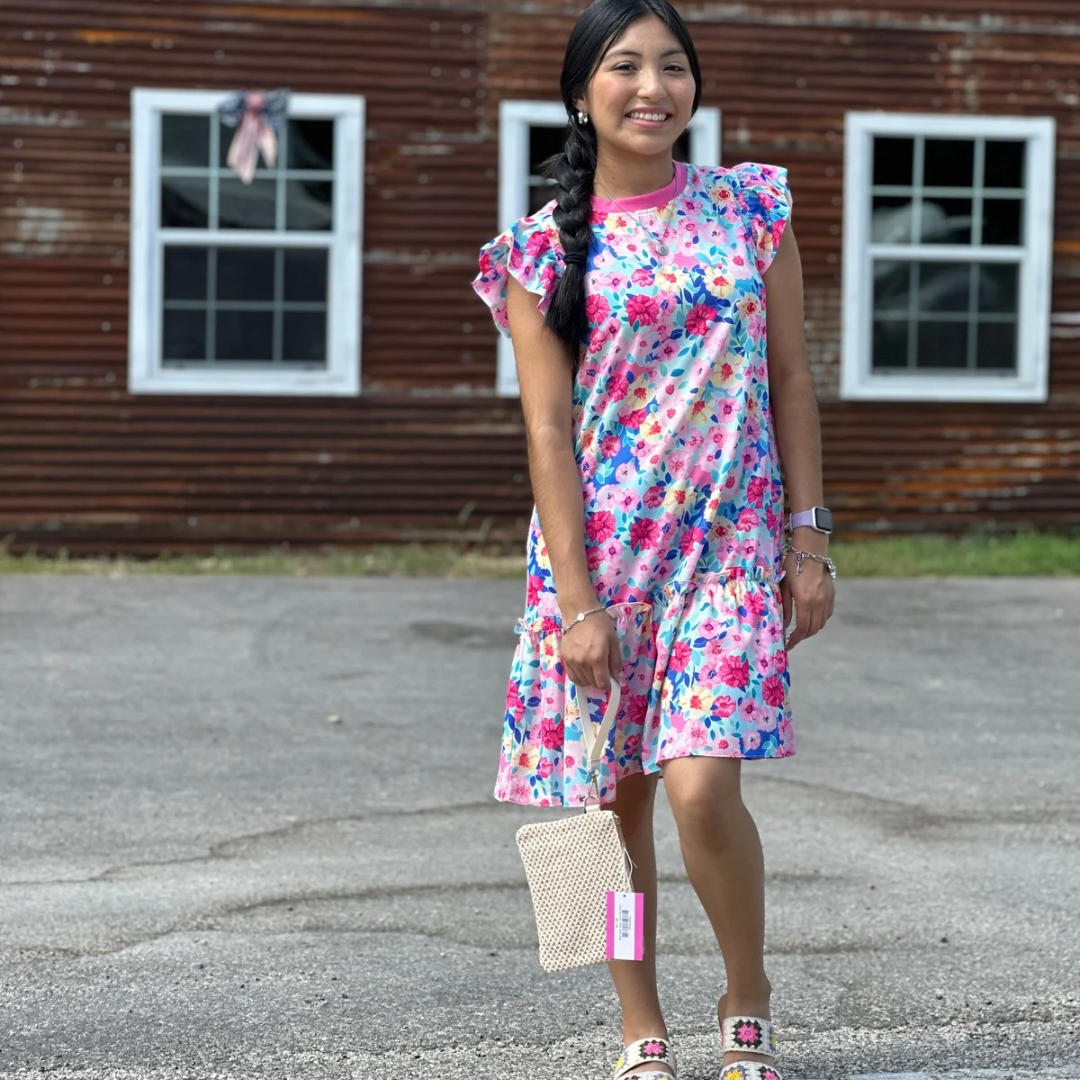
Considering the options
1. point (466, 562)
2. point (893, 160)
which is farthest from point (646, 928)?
point (893, 160)

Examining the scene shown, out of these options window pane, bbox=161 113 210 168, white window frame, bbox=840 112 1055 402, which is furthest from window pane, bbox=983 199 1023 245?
window pane, bbox=161 113 210 168

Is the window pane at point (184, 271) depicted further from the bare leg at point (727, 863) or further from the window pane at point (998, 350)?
the bare leg at point (727, 863)

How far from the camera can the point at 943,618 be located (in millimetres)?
9922

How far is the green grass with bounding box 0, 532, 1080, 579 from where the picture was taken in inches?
464

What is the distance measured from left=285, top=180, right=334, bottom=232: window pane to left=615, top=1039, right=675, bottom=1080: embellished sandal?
33.0ft

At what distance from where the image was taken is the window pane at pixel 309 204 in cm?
1268

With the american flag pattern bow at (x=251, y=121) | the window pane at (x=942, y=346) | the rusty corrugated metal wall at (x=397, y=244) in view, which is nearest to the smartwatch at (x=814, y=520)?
the rusty corrugated metal wall at (x=397, y=244)

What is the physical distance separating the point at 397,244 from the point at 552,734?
9787 millimetres

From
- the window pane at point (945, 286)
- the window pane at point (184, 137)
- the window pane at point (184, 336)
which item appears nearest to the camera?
the window pane at point (184, 137)

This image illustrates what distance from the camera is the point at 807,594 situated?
3.29m

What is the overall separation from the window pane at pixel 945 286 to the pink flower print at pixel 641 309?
10636 millimetres

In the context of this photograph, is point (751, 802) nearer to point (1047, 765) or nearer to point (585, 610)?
point (1047, 765)

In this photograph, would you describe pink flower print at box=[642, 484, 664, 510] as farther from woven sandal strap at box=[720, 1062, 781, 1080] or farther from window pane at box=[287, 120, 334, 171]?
window pane at box=[287, 120, 334, 171]

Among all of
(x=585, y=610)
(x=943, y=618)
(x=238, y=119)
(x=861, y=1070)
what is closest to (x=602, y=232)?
(x=585, y=610)
